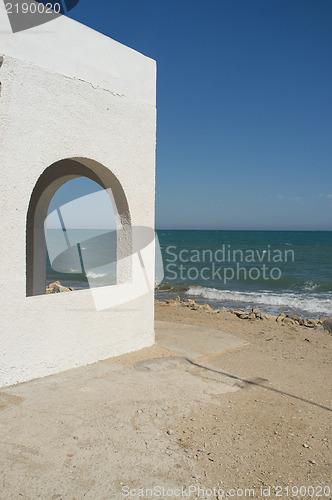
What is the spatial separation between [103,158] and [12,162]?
1.36 meters

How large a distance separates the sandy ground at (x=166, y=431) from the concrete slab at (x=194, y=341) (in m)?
0.42

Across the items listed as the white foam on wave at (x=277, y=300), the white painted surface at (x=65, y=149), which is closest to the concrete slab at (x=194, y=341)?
the white painted surface at (x=65, y=149)

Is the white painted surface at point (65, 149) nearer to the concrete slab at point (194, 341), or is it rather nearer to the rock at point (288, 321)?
the concrete slab at point (194, 341)

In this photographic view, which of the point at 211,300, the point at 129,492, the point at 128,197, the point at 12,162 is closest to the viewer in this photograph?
the point at 129,492

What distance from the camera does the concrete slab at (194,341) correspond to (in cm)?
654

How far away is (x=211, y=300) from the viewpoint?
16469 mm

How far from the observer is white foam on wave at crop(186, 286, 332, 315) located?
15.1 m

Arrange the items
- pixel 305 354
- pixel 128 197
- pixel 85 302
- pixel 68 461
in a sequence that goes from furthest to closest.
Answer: pixel 305 354 < pixel 128 197 < pixel 85 302 < pixel 68 461

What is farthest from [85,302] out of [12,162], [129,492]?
[129,492]

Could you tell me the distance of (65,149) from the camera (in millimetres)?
5047

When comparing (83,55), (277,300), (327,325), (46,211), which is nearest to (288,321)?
(327,325)

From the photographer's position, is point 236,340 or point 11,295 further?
point 236,340

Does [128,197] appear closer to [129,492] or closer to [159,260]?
[129,492]

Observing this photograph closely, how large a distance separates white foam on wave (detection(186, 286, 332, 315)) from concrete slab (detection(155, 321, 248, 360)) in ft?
26.4
